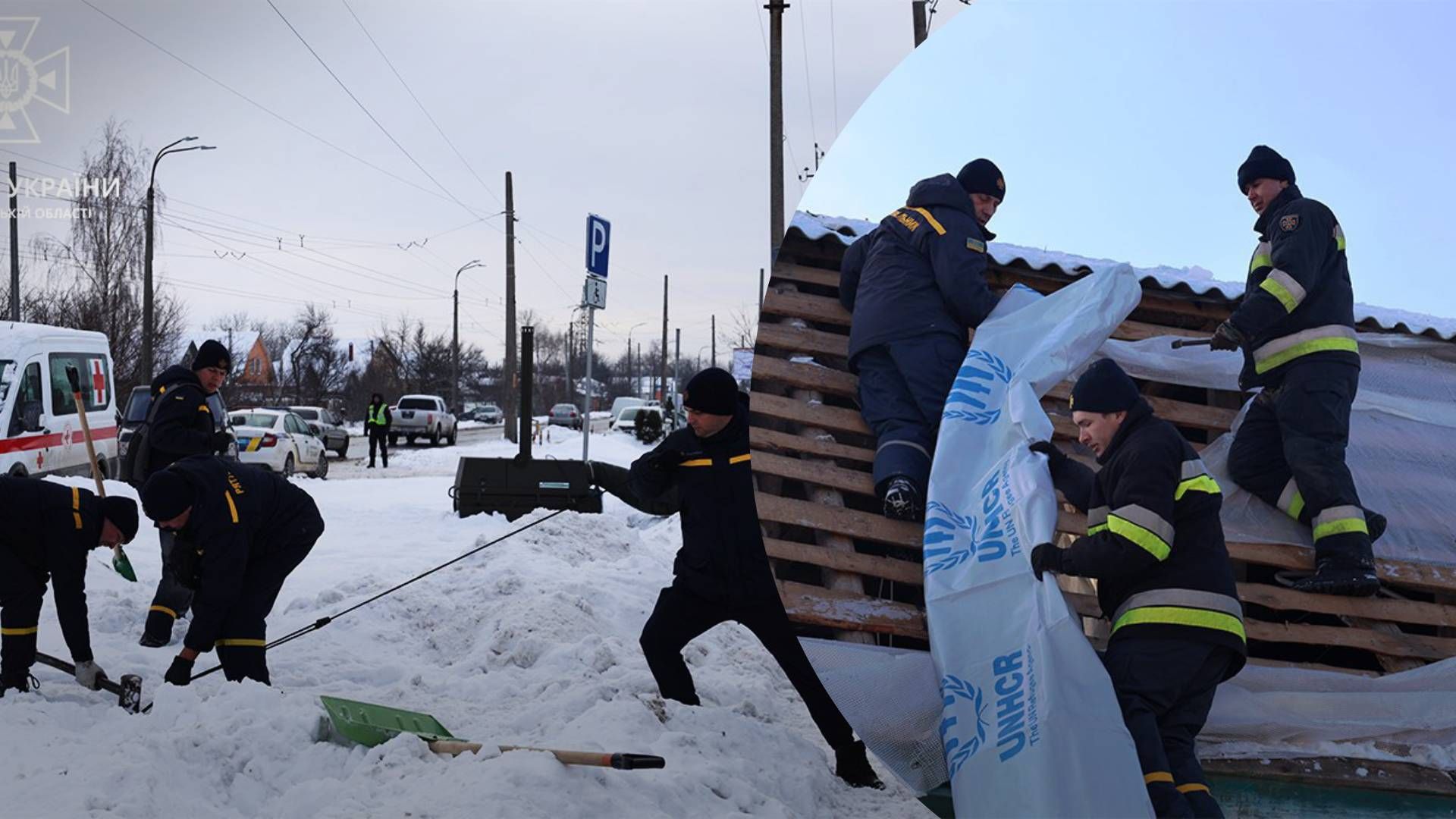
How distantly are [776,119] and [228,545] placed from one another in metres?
4.28

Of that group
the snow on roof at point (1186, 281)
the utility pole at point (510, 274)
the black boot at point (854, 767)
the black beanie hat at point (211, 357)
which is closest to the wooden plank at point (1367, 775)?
the snow on roof at point (1186, 281)

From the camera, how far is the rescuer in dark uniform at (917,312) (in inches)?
85.1

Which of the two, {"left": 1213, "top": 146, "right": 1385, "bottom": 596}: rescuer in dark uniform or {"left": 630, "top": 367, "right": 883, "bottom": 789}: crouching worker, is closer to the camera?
{"left": 1213, "top": 146, "right": 1385, "bottom": 596}: rescuer in dark uniform

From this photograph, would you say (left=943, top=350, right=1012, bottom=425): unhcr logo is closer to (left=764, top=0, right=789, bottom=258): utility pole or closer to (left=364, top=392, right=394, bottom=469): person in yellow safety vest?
(left=764, top=0, right=789, bottom=258): utility pole

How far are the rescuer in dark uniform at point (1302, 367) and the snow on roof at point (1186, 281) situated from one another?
0.13ft

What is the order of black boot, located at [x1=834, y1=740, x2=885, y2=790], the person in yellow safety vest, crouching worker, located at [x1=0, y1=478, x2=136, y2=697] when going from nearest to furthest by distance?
black boot, located at [x1=834, y1=740, x2=885, y2=790], crouching worker, located at [x1=0, y1=478, x2=136, y2=697], the person in yellow safety vest

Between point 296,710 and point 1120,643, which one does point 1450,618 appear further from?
point 296,710

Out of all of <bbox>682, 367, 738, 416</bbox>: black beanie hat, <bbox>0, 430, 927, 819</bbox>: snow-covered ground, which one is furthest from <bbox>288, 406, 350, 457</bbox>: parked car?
<bbox>682, 367, 738, 416</bbox>: black beanie hat

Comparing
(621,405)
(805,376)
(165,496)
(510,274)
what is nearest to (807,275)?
(805,376)

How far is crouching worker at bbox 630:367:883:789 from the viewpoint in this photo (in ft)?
14.8

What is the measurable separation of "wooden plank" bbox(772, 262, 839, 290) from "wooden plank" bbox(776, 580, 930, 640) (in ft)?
2.01

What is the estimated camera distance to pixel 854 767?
425cm

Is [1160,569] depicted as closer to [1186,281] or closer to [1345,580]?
[1345,580]

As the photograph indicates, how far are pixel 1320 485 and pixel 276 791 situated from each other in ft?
10.1
